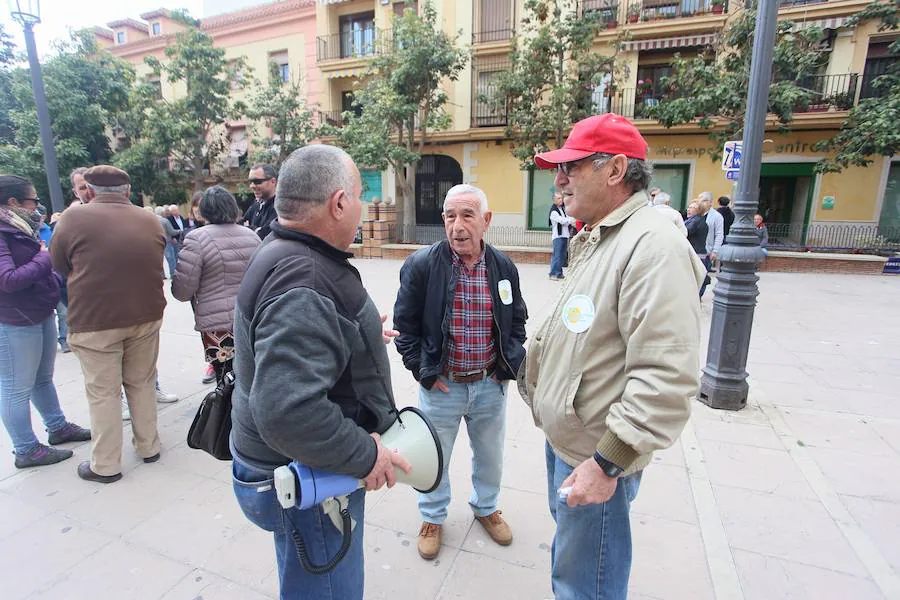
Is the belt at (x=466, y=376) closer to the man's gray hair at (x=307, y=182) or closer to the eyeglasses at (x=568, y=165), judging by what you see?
the eyeglasses at (x=568, y=165)

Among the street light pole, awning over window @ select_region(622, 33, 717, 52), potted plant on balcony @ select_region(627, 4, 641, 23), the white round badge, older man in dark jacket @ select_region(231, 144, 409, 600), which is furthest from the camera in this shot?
potted plant on balcony @ select_region(627, 4, 641, 23)

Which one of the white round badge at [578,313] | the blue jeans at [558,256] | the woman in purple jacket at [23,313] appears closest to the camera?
the white round badge at [578,313]

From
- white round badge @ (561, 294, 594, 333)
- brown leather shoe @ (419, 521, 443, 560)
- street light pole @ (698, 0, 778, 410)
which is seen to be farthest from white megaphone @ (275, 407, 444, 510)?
street light pole @ (698, 0, 778, 410)

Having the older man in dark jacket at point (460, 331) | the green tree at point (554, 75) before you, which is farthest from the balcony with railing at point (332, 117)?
the older man in dark jacket at point (460, 331)

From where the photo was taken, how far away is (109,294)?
3.02m

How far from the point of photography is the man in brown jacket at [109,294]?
9.71ft

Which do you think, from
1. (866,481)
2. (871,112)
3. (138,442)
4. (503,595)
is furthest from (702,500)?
(871,112)

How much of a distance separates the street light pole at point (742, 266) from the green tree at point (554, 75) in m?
10.4

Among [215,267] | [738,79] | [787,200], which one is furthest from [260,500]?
[787,200]

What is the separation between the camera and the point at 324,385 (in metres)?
1.28

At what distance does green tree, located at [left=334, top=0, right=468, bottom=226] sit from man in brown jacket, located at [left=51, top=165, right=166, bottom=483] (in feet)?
38.4

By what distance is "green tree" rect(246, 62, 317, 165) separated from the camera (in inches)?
699

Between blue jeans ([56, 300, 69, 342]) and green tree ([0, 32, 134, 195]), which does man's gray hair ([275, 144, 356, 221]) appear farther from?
green tree ([0, 32, 134, 195])

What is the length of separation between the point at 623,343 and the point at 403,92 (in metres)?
15.6
